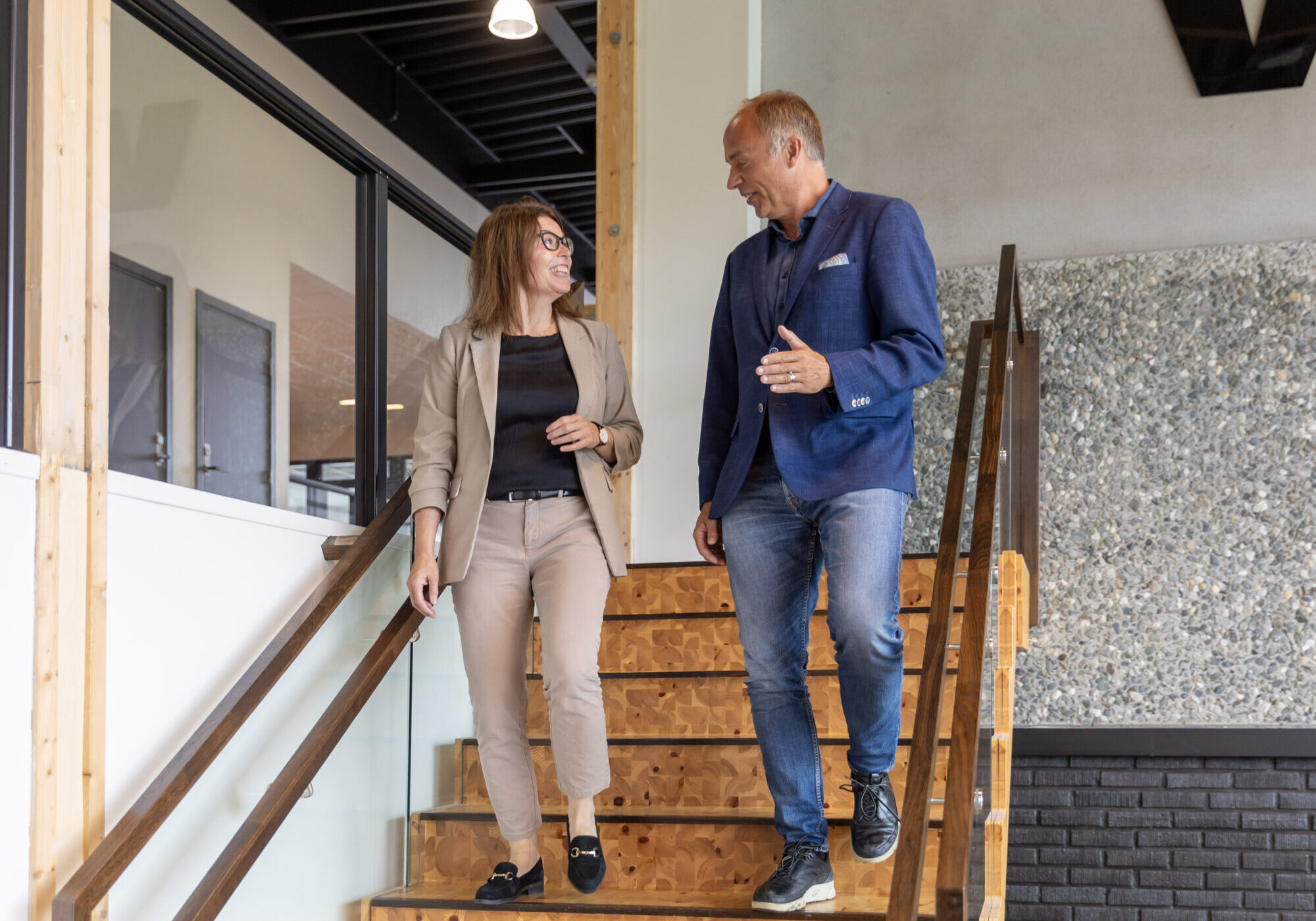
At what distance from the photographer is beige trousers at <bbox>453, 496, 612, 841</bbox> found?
2.48 metres

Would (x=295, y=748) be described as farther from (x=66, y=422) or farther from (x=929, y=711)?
(x=929, y=711)

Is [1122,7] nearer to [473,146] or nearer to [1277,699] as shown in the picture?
[1277,699]

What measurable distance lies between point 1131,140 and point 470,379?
280 centimetres

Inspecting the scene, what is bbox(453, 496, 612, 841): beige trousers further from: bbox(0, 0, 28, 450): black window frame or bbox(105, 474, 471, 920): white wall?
bbox(0, 0, 28, 450): black window frame

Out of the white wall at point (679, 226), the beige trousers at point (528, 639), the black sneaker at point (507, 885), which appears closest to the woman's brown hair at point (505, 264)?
the beige trousers at point (528, 639)

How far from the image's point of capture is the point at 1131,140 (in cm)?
432

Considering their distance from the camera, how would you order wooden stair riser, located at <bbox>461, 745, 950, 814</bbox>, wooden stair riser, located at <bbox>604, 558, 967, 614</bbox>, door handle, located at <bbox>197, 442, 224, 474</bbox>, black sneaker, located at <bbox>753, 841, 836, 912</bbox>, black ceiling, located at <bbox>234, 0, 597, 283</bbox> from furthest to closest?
black ceiling, located at <bbox>234, 0, 597, 283</bbox>, door handle, located at <bbox>197, 442, 224, 474</bbox>, wooden stair riser, located at <bbox>604, 558, 967, 614</bbox>, wooden stair riser, located at <bbox>461, 745, 950, 814</bbox>, black sneaker, located at <bbox>753, 841, 836, 912</bbox>

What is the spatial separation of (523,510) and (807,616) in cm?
62

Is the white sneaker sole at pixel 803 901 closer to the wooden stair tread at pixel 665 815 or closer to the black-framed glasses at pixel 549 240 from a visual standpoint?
the wooden stair tread at pixel 665 815

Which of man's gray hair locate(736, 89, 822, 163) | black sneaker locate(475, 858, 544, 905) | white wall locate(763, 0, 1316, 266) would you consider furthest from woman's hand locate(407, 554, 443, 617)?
white wall locate(763, 0, 1316, 266)

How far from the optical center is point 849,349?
2326 mm

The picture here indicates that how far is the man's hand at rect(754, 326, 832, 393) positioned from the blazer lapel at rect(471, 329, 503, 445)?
0.69 metres

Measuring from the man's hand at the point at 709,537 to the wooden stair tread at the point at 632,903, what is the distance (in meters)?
0.68

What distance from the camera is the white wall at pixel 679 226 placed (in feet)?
14.5
